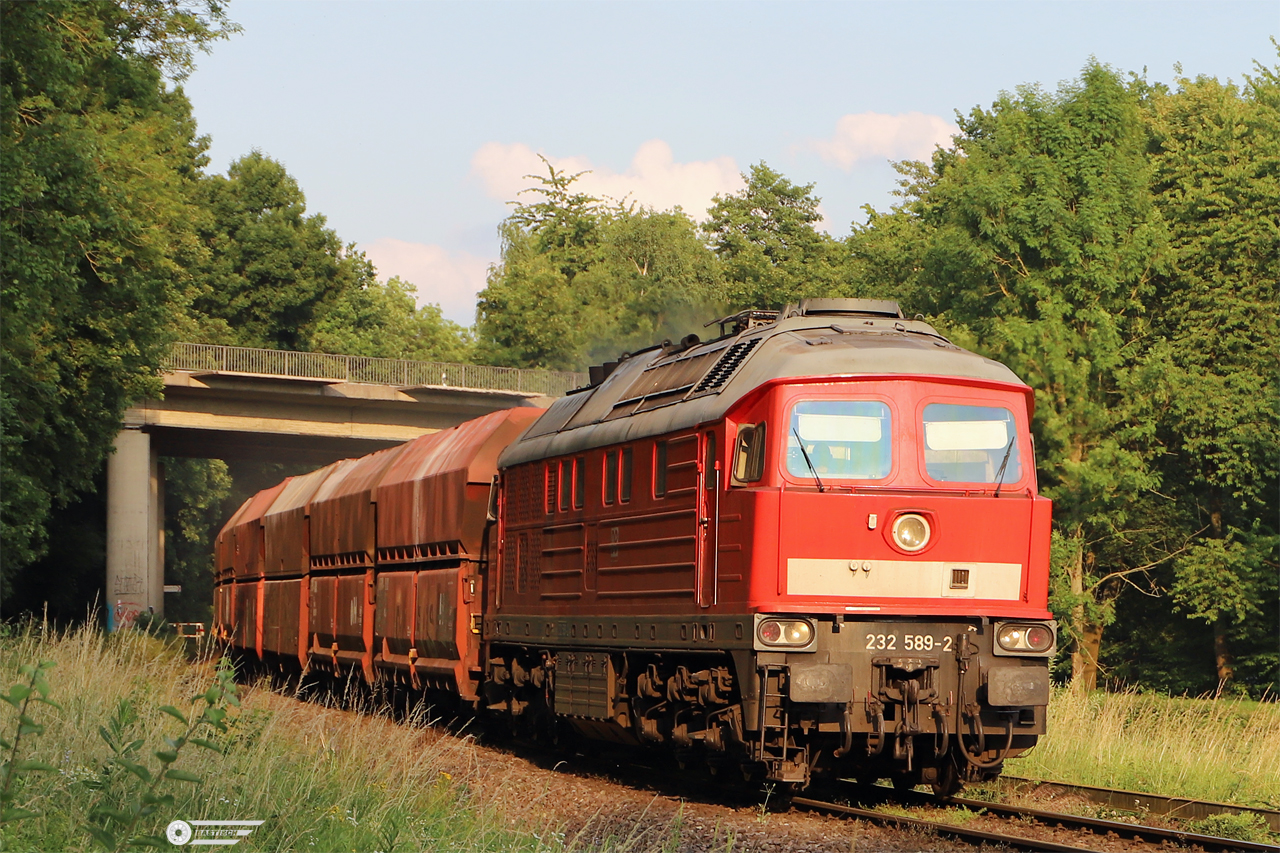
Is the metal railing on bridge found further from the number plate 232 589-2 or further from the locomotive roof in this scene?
the number plate 232 589-2

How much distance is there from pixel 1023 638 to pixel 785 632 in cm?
199

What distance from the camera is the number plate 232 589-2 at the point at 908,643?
37.0ft

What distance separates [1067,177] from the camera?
37.0 m

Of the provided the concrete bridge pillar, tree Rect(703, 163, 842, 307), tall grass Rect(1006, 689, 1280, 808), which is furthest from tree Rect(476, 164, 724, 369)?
tall grass Rect(1006, 689, 1280, 808)

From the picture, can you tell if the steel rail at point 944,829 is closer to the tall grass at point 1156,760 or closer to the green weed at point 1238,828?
the green weed at point 1238,828

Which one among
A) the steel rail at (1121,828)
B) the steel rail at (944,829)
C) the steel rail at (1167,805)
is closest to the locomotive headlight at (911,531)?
the steel rail at (944,829)

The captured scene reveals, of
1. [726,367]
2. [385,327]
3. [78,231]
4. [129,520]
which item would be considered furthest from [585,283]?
[726,367]

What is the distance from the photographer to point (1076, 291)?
36344mm

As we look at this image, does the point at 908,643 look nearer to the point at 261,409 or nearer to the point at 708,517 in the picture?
the point at 708,517

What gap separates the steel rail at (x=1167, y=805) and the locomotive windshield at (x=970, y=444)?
2690 mm

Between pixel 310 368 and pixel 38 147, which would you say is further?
pixel 310 368

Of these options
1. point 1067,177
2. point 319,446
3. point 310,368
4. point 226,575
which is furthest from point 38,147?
point 319,446

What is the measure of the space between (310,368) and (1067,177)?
27354mm

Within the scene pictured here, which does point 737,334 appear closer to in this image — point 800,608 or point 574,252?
point 800,608
